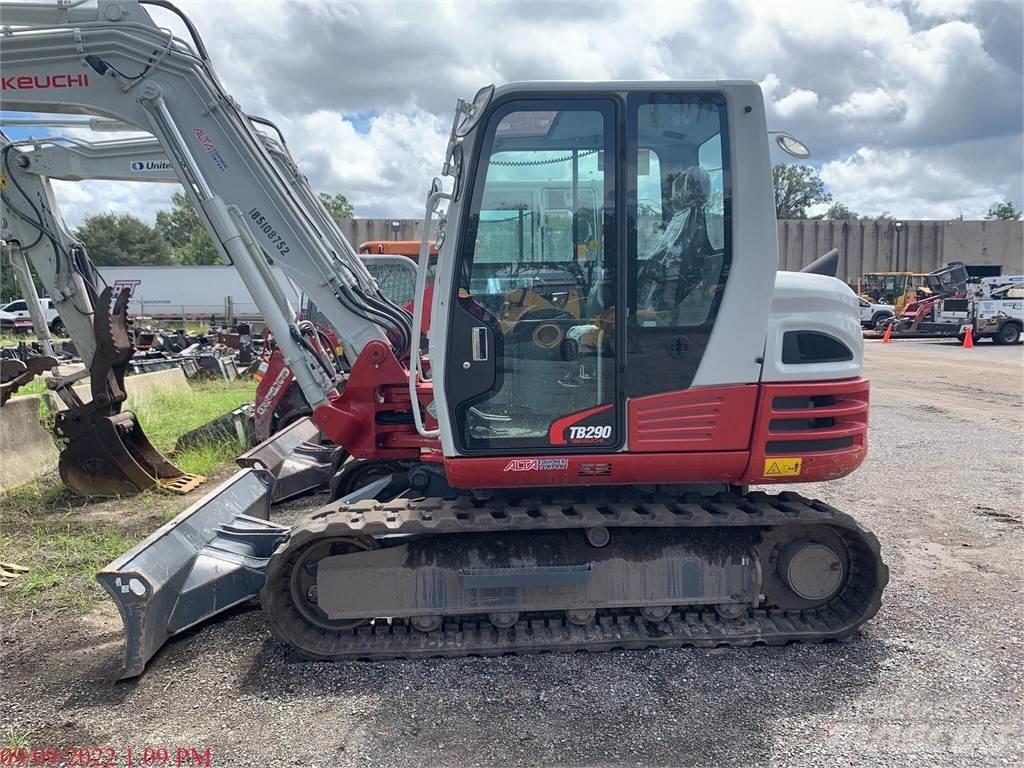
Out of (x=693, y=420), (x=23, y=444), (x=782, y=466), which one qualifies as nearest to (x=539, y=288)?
(x=693, y=420)

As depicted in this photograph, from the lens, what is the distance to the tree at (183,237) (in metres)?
65.8

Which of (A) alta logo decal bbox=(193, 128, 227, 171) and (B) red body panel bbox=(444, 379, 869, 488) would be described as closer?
(B) red body panel bbox=(444, 379, 869, 488)

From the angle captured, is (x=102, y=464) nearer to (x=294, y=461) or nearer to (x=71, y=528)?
(x=71, y=528)

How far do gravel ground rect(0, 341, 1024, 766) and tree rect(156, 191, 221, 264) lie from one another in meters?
66.4

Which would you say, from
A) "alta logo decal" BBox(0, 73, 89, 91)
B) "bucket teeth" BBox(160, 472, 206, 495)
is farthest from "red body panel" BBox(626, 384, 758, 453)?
"bucket teeth" BBox(160, 472, 206, 495)

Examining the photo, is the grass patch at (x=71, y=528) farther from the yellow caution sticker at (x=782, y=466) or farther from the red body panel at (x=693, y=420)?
the yellow caution sticker at (x=782, y=466)

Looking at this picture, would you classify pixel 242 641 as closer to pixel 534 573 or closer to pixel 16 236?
pixel 534 573

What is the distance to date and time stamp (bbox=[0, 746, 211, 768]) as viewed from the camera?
289cm

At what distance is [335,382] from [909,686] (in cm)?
395

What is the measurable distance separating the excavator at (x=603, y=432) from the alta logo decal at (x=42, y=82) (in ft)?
10.4

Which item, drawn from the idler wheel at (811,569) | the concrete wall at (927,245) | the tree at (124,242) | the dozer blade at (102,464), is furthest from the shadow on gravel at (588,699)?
the tree at (124,242)

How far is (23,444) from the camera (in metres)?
7.11

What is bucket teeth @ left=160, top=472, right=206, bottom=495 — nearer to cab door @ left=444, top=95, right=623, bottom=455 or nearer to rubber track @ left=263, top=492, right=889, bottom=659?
rubber track @ left=263, top=492, right=889, bottom=659

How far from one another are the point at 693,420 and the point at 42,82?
16.6 feet
